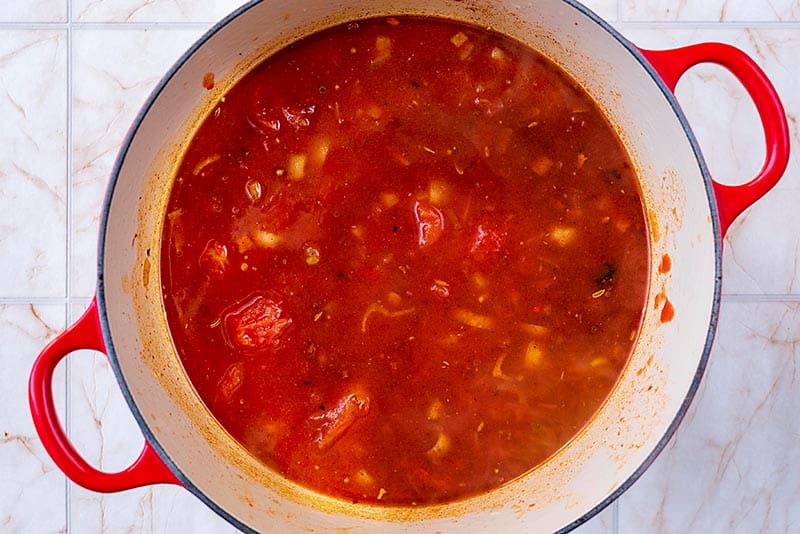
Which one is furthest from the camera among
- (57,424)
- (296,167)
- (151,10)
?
(151,10)

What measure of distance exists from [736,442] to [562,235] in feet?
2.04

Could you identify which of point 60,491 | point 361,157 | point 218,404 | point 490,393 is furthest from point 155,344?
point 490,393

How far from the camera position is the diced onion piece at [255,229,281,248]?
176cm

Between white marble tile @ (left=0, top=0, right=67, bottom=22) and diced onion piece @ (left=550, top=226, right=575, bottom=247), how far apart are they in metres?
1.14

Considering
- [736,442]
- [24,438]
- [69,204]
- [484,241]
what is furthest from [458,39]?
[24,438]

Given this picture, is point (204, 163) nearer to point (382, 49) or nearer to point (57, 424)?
point (382, 49)

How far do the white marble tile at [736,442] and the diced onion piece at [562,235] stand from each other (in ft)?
1.36

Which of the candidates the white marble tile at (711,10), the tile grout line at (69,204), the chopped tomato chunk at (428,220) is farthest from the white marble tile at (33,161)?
the white marble tile at (711,10)

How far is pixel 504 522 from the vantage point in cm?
184

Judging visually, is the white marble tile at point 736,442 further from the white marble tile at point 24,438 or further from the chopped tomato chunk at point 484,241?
the white marble tile at point 24,438

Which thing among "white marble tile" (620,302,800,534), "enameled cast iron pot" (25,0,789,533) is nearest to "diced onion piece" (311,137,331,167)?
"enameled cast iron pot" (25,0,789,533)

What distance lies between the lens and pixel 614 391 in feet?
6.07

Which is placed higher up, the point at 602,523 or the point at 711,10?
the point at 711,10

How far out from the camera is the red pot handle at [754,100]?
1585mm
